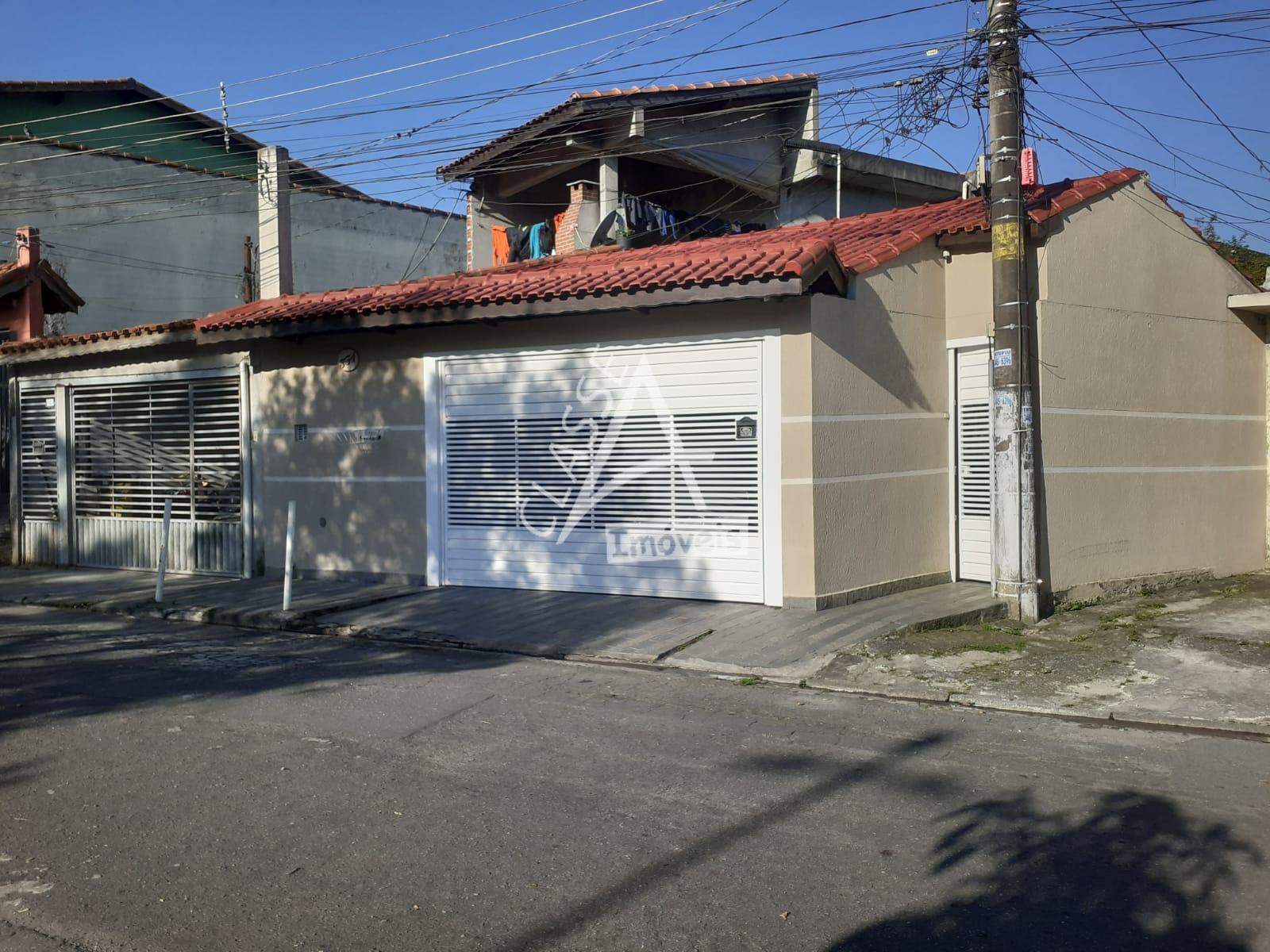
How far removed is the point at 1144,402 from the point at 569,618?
7.21 meters

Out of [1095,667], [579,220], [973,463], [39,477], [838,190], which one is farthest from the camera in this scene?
[579,220]

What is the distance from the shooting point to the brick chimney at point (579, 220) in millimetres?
19328

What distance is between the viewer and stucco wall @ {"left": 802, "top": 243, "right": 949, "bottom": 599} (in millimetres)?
10578

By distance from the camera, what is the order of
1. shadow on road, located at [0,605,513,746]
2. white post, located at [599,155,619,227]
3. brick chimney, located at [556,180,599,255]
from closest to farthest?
1. shadow on road, located at [0,605,513,746]
2. white post, located at [599,155,619,227]
3. brick chimney, located at [556,180,599,255]

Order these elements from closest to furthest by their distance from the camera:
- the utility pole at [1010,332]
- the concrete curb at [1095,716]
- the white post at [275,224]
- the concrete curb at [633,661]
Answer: the concrete curb at [1095,716] → the concrete curb at [633,661] → the utility pole at [1010,332] → the white post at [275,224]

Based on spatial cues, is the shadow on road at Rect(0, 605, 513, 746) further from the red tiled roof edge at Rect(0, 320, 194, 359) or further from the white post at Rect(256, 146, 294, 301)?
the white post at Rect(256, 146, 294, 301)

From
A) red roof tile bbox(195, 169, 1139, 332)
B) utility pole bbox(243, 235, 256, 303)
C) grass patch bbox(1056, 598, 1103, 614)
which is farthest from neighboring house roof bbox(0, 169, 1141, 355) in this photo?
utility pole bbox(243, 235, 256, 303)

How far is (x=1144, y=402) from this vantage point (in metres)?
12.6

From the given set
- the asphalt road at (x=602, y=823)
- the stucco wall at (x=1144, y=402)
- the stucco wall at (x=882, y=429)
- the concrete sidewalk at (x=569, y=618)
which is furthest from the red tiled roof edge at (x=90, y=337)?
the stucco wall at (x=1144, y=402)

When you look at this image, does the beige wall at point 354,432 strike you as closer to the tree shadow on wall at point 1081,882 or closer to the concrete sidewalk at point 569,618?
the concrete sidewalk at point 569,618

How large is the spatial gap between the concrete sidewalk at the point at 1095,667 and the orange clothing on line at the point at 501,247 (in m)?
14.0

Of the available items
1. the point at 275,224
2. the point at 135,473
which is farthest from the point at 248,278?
the point at 135,473

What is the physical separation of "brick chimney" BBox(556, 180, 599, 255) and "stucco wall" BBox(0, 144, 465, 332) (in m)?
9.52

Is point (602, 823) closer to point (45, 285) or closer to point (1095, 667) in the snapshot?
point (1095, 667)
